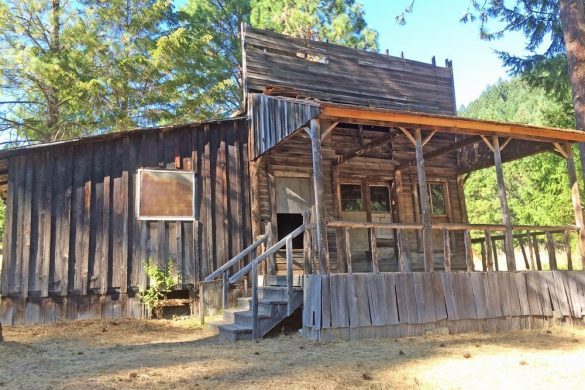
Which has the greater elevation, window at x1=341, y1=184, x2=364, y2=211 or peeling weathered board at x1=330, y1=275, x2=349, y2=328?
window at x1=341, y1=184, x2=364, y2=211

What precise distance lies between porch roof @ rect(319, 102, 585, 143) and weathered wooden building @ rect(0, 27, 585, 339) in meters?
0.03

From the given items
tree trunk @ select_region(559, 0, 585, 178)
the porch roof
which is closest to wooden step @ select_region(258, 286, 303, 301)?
the porch roof

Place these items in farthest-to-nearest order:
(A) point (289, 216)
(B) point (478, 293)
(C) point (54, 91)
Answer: (C) point (54, 91) < (A) point (289, 216) < (B) point (478, 293)

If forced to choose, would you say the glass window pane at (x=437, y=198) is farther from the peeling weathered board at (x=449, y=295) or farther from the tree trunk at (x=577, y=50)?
the peeling weathered board at (x=449, y=295)

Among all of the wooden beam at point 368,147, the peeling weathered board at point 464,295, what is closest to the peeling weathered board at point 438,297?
the peeling weathered board at point 464,295

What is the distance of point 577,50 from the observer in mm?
11719

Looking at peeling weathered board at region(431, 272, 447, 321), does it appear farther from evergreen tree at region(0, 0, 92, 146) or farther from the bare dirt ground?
evergreen tree at region(0, 0, 92, 146)

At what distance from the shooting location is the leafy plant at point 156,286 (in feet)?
33.6

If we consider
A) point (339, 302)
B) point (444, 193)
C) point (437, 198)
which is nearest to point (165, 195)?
point (339, 302)

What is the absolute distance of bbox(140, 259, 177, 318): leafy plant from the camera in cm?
1023

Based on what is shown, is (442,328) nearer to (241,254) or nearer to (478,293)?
(478,293)

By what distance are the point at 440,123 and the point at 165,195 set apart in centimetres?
618

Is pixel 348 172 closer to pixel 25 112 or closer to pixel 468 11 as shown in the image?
pixel 468 11

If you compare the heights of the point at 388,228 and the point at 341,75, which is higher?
the point at 341,75
